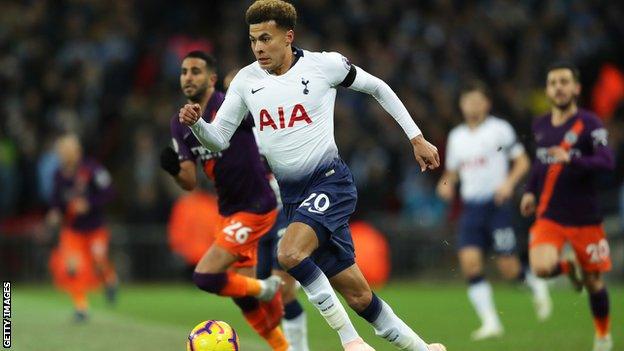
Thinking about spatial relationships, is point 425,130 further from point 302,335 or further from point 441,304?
point 302,335

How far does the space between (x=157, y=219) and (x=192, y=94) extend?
1255cm

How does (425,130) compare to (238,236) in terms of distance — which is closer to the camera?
(238,236)

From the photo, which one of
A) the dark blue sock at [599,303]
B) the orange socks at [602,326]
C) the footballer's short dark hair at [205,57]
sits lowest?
the orange socks at [602,326]

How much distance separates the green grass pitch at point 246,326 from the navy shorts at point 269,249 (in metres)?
1.12

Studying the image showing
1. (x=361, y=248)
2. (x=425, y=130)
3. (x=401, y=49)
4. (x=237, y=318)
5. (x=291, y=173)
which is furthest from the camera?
(x=401, y=49)

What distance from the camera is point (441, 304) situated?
1789 cm

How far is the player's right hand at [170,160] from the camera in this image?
9.98 meters

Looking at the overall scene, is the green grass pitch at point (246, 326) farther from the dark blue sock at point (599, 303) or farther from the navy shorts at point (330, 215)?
the navy shorts at point (330, 215)

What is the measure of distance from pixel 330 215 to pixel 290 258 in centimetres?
46

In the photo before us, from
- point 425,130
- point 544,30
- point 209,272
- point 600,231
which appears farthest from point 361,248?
point 209,272

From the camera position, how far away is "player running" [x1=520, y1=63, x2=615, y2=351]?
11430mm

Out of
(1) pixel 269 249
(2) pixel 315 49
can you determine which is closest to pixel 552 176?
(1) pixel 269 249

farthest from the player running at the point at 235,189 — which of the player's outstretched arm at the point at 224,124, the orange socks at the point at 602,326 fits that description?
the orange socks at the point at 602,326

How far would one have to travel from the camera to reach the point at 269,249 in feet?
35.4
